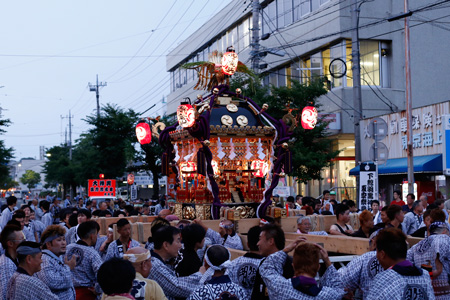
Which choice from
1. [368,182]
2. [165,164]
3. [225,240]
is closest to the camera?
[225,240]

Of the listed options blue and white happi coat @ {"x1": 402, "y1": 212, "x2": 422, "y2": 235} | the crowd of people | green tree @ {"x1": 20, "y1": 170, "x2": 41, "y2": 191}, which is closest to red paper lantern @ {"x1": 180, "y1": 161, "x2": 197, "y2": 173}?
blue and white happi coat @ {"x1": 402, "y1": 212, "x2": 422, "y2": 235}

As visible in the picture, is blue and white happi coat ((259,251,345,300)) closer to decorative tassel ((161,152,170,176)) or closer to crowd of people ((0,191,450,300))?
crowd of people ((0,191,450,300))

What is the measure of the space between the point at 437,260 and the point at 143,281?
3.52m

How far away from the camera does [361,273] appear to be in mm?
5656

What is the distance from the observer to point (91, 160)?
39.3 metres

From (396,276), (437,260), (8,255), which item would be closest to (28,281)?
(8,255)

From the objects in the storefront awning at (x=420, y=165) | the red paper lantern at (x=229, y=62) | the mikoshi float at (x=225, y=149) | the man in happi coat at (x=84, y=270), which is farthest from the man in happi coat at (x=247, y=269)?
the storefront awning at (x=420, y=165)

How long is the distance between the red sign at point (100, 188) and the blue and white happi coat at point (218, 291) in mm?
19949

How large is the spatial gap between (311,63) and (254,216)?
74.2 ft

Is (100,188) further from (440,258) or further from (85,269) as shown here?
(440,258)

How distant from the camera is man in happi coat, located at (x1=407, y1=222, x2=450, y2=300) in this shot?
258 inches

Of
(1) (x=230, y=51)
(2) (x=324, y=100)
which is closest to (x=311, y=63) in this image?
(2) (x=324, y=100)

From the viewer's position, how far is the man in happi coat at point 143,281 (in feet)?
15.8

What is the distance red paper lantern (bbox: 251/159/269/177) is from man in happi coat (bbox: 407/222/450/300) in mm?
7261
